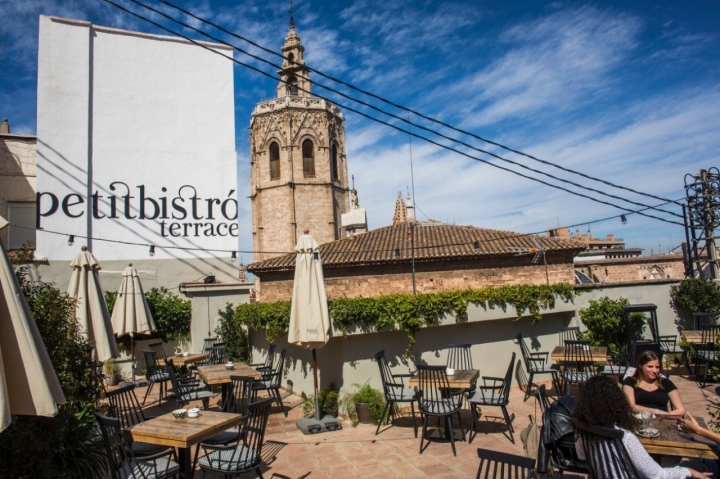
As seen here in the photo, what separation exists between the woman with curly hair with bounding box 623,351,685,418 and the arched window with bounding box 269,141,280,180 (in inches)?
1426

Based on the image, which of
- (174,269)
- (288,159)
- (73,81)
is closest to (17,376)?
(174,269)

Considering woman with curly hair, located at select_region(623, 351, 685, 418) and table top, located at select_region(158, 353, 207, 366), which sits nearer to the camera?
woman with curly hair, located at select_region(623, 351, 685, 418)

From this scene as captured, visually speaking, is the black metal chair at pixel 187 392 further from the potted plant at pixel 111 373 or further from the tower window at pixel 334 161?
the tower window at pixel 334 161

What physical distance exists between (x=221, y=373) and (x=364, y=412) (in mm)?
2538

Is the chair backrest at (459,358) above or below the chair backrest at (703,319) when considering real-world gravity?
below

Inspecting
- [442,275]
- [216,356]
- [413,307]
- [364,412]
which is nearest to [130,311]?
[216,356]

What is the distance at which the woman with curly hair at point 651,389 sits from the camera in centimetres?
506

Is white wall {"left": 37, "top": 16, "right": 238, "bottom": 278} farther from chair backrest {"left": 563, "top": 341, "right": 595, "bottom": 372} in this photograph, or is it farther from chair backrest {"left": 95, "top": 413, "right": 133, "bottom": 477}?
chair backrest {"left": 95, "top": 413, "right": 133, "bottom": 477}

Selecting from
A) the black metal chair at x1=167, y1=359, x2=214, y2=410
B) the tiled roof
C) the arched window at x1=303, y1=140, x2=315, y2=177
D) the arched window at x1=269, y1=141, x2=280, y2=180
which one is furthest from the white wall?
the arched window at x1=269, y1=141, x2=280, y2=180

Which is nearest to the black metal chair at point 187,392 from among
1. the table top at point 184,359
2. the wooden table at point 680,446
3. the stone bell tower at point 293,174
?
the table top at point 184,359

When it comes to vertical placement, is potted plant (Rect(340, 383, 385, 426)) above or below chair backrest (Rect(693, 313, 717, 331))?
below

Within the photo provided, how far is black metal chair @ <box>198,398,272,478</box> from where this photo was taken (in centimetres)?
472

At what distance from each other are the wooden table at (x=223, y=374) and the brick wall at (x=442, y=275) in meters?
9.99

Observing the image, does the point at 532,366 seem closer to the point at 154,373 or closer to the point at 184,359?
the point at 184,359
